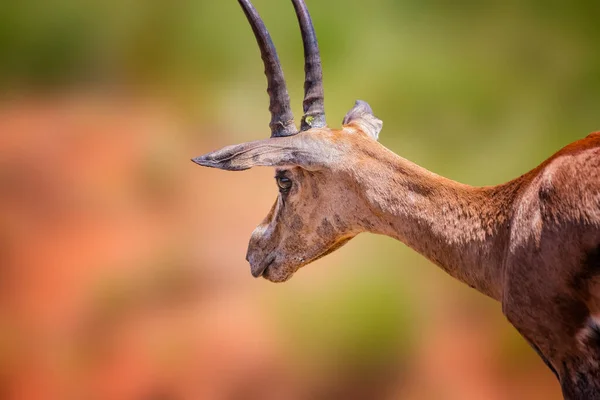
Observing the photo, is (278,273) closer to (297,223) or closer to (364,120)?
(297,223)

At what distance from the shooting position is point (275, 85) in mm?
3199

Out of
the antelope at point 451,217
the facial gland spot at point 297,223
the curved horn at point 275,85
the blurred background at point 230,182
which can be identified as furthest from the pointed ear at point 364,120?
the blurred background at point 230,182

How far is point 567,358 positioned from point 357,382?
267 cm

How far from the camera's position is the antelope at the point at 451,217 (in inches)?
94.1

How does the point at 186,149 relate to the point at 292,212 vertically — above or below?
above

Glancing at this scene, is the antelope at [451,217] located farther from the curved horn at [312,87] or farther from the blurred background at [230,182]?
the blurred background at [230,182]

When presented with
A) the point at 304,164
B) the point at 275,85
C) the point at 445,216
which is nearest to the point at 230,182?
the point at 275,85

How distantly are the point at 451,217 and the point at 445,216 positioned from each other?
0.08ft

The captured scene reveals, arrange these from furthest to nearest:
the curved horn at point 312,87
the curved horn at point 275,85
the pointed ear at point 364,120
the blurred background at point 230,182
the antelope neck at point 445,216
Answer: the blurred background at point 230,182, the pointed ear at point 364,120, the curved horn at point 312,87, the curved horn at point 275,85, the antelope neck at point 445,216

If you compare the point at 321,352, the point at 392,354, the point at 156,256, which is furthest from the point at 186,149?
the point at 392,354

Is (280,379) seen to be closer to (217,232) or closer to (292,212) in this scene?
(217,232)

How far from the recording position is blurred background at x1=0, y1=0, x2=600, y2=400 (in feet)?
16.2

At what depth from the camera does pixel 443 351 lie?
196 inches

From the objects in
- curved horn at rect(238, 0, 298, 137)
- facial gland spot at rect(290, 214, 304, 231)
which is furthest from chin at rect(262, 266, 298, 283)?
curved horn at rect(238, 0, 298, 137)
